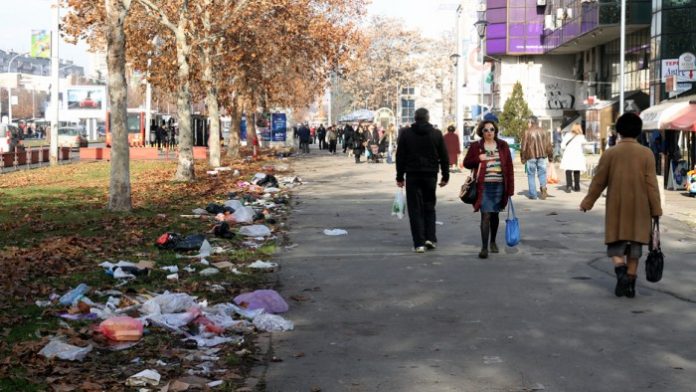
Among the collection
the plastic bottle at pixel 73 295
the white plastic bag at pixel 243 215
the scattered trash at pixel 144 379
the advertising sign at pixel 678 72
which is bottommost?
the scattered trash at pixel 144 379

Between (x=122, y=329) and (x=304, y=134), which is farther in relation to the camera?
(x=304, y=134)

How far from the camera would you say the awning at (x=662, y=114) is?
24906mm

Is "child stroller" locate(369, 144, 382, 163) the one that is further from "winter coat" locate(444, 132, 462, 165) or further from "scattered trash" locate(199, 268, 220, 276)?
"scattered trash" locate(199, 268, 220, 276)

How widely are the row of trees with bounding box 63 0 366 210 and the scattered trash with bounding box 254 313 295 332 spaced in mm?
10445

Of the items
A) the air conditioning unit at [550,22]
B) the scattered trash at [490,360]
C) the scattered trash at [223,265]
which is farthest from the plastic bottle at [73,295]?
the air conditioning unit at [550,22]

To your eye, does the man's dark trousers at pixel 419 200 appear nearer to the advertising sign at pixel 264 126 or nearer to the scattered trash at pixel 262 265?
the scattered trash at pixel 262 265

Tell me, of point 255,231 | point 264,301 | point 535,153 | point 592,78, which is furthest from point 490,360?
point 592,78

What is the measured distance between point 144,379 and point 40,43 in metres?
68.0

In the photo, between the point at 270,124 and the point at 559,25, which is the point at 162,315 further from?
the point at 559,25

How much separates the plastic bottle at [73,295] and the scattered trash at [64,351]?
177 cm

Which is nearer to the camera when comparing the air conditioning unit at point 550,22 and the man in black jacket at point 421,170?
the man in black jacket at point 421,170

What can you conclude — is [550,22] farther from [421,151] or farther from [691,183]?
[421,151]

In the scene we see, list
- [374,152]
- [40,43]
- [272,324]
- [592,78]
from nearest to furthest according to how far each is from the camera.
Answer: [272,324], [374,152], [592,78], [40,43]

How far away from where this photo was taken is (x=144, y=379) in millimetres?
6312
